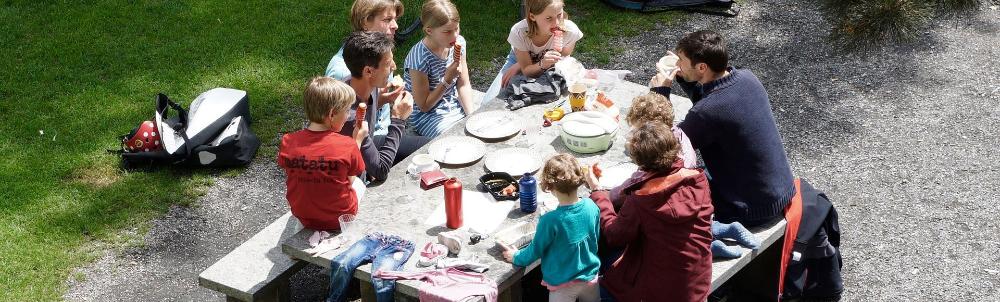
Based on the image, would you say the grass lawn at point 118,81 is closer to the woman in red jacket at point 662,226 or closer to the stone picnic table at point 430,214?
the stone picnic table at point 430,214

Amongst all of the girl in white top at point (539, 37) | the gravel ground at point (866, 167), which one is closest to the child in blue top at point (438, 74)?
the girl in white top at point (539, 37)

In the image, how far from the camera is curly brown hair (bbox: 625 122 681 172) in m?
4.18

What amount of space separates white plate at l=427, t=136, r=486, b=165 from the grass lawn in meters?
1.89

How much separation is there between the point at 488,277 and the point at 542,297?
1145mm

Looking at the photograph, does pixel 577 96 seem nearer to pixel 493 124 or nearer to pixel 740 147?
pixel 493 124

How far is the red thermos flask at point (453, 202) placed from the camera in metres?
4.57

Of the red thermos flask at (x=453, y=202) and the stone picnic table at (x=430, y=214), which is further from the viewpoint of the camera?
the red thermos flask at (x=453, y=202)

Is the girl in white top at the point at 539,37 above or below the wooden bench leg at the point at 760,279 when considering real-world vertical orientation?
above

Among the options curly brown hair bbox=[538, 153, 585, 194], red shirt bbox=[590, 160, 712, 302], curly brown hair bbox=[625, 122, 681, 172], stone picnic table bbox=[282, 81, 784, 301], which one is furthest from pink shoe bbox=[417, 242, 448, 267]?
curly brown hair bbox=[625, 122, 681, 172]

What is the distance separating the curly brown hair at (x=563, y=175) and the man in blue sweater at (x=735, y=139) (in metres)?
0.86

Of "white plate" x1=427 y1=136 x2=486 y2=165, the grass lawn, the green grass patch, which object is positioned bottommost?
the grass lawn

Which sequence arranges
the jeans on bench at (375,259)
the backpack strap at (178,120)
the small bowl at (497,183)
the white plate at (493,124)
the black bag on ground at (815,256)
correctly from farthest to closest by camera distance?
1. the backpack strap at (178,120)
2. the white plate at (493,124)
3. the black bag on ground at (815,256)
4. the small bowl at (497,183)
5. the jeans on bench at (375,259)

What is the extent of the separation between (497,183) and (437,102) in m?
1.35

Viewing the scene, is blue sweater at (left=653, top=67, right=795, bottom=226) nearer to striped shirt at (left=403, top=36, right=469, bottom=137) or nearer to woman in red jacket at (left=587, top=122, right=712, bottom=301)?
woman in red jacket at (left=587, top=122, right=712, bottom=301)
